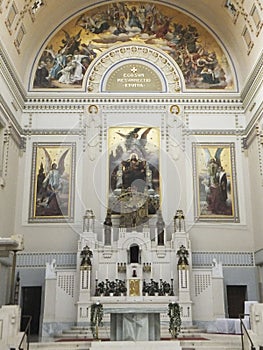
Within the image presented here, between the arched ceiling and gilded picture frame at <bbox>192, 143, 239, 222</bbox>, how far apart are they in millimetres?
3122

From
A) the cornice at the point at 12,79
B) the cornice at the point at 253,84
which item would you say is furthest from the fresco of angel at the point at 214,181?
the cornice at the point at 12,79

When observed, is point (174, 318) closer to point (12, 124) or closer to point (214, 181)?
point (214, 181)

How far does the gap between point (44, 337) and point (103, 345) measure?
16.2ft

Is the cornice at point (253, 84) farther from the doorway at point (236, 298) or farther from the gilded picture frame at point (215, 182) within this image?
the doorway at point (236, 298)

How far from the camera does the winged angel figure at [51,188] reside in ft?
60.3

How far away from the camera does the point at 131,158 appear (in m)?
19.1

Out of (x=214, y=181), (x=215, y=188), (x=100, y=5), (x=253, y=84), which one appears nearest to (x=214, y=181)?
(x=214, y=181)

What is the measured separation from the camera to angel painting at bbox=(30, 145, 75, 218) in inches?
724

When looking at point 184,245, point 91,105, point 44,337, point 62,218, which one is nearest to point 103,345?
point 44,337

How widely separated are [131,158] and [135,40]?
5.57 meters

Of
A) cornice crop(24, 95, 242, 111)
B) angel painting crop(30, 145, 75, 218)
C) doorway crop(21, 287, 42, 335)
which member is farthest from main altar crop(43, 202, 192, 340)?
cornice crop(24, 95, 242, 111)

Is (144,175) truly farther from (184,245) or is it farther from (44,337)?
(44,337)

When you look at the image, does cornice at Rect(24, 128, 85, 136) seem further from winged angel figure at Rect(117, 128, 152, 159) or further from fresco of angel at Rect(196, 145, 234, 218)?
fresco of angel at Rect(196, 145, 234, 218)

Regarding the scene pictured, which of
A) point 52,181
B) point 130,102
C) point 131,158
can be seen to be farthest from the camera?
point 130,102
